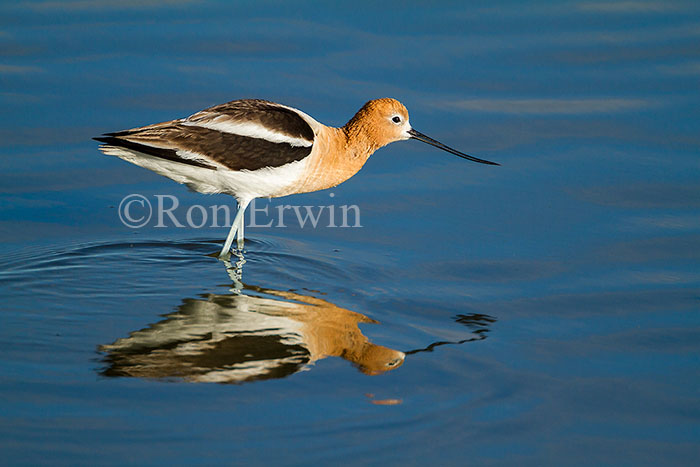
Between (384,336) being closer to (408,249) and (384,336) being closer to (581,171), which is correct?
(408,249)

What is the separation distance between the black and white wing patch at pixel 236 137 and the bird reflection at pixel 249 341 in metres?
1.16

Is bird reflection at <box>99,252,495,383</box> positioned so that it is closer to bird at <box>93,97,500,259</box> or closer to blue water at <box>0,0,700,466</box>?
blue water at <box>0,0,700,466</box>

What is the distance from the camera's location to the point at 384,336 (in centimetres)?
647

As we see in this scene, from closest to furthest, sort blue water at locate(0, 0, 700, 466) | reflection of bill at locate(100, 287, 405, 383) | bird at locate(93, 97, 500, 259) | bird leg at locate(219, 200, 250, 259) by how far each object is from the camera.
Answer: blue water at locate(0, 0, 700, 466)
reflection of bill at locate(100, 287, 405, 383)
bird at locate(93, 97, 500, 259)
bird leg at locate(219, 200, 250, 259)

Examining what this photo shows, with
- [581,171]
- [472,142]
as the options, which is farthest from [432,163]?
[581,171]

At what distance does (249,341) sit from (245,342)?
3 centimetres

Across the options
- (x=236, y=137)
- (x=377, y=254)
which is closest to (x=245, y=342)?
(x=377, y=254)

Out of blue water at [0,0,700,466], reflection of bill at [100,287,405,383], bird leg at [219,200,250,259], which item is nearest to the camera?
blue water at [0,0,700,466]

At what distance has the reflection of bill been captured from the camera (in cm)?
587

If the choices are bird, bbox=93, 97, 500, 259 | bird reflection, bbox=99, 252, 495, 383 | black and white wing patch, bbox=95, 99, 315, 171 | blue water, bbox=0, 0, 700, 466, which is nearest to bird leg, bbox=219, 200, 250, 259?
bird, bbox=93, 97, 500, 259

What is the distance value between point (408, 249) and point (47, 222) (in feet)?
10.0

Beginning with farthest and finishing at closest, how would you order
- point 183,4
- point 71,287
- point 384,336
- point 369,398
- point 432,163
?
point 183,4 < point 432,163 < point 71,287 < point 384,336 < point 369,398

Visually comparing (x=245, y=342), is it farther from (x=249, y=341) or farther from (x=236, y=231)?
(x=236, y=231)

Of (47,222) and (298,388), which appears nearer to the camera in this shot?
(298,388)
